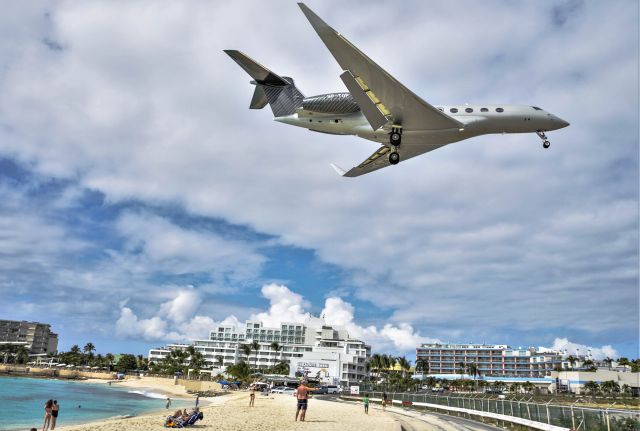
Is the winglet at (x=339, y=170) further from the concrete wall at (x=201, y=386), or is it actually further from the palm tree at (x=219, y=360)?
the palm tree at (x=219, y=360)

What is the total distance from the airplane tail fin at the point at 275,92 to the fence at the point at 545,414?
19.5 meters

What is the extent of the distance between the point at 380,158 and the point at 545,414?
1580 centimetres

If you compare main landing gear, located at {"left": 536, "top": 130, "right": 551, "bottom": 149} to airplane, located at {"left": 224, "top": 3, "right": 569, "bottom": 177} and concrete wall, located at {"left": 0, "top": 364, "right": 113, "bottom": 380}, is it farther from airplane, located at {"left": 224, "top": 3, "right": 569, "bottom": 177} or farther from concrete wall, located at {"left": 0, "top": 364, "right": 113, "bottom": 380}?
concrete wall, located at {"left": 0, "top": 364, "right": 113, "bottom": 380}

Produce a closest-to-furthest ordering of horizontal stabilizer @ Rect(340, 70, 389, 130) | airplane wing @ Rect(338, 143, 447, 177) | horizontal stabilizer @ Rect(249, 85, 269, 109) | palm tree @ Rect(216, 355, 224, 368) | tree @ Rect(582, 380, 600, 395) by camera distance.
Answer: horizontal stabilizer @ Rect(340, 70, 389, 130) → airplane wing @ Rect(338, 143, 447, 177) → horizontal stabilizer @ Rect(249, 85, 269, 109) → tree @ Rect(582, 380, 600, 395) → palm tree @ Rect(216, 355, 224, 368)

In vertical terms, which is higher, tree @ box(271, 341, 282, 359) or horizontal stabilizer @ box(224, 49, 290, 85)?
horizontal stabilizer @ box(224, 49, 290, 85)

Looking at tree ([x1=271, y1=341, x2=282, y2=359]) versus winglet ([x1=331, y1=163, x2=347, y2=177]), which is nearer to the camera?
winglet ([x1=331, y1=163, x2=347, y2=177])

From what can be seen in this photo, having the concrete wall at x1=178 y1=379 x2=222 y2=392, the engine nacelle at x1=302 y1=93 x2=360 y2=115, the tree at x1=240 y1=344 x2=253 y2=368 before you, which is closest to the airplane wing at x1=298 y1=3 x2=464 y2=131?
the engine nacelle at x1=302 y1=93 x2=360 y2=115

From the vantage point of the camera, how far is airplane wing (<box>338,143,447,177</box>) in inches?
1069

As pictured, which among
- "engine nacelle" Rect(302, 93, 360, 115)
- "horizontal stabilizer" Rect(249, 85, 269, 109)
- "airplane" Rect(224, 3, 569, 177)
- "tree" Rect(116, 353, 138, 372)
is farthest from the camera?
"tree" Rect(116, 353, 138, 372)

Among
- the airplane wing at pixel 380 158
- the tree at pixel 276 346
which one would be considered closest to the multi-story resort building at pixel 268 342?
the tree at pixel 276 346

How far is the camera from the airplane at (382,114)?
21.2 meters

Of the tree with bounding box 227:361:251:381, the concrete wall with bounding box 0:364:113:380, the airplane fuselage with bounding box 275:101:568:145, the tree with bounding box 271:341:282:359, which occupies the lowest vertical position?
the concrete wall with bounding box 0:364:113:380

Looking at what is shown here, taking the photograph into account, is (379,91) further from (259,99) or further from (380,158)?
(259,99)

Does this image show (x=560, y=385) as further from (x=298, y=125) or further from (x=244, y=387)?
(x=298, y=125)
